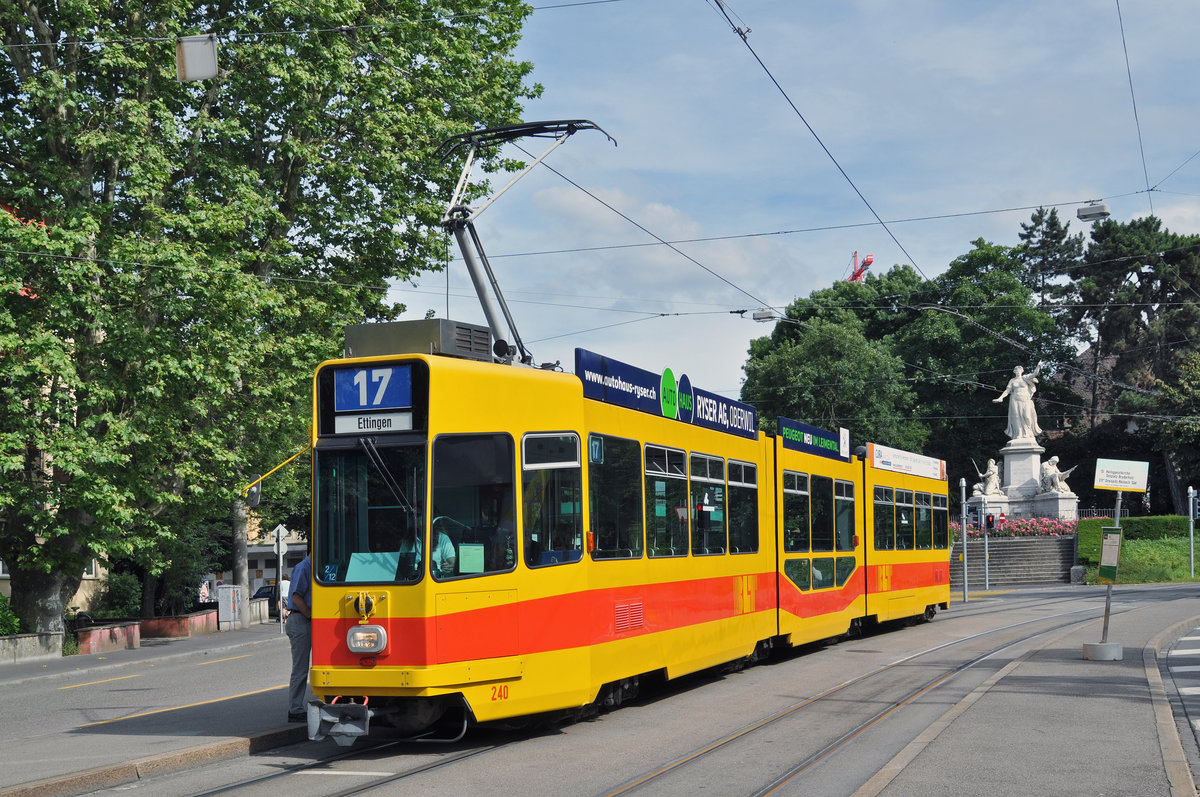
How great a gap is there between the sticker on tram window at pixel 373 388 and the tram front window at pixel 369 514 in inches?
13.2

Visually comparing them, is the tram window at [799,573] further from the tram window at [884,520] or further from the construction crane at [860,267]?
the construction crane at [860,267]

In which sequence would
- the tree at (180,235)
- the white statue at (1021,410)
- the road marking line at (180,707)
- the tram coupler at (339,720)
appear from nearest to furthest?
the tram coupler at (339,720) → the road marking line at (180,707) → the tree at (180,235) → the white statue at (1021,410)

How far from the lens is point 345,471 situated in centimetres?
1020

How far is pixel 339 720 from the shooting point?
9.66 meters

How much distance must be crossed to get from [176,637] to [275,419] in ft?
29.2

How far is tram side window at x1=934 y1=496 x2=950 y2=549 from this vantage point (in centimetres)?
2664

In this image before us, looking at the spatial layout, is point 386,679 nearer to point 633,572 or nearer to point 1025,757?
point 633,572

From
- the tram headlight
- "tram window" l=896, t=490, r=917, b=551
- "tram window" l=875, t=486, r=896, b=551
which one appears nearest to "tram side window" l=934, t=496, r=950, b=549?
"tram window" l=896, t=490, r=917, b=551

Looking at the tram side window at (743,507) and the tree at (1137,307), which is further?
the tree at (1137,307)

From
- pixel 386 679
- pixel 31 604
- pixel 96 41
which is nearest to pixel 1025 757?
pixel 386 679

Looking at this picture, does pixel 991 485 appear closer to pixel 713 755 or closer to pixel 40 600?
pixel 40 600

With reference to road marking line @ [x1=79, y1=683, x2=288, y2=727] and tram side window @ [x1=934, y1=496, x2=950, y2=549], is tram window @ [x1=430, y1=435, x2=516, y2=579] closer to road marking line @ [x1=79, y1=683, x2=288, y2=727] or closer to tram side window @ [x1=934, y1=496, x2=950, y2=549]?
road marking line @ [x1=79, y1=683, x2=288, y2=727]

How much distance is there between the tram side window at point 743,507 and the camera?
15453 millimetres

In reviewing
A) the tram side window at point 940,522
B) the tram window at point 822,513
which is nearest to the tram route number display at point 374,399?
the tram window at point 822,513
